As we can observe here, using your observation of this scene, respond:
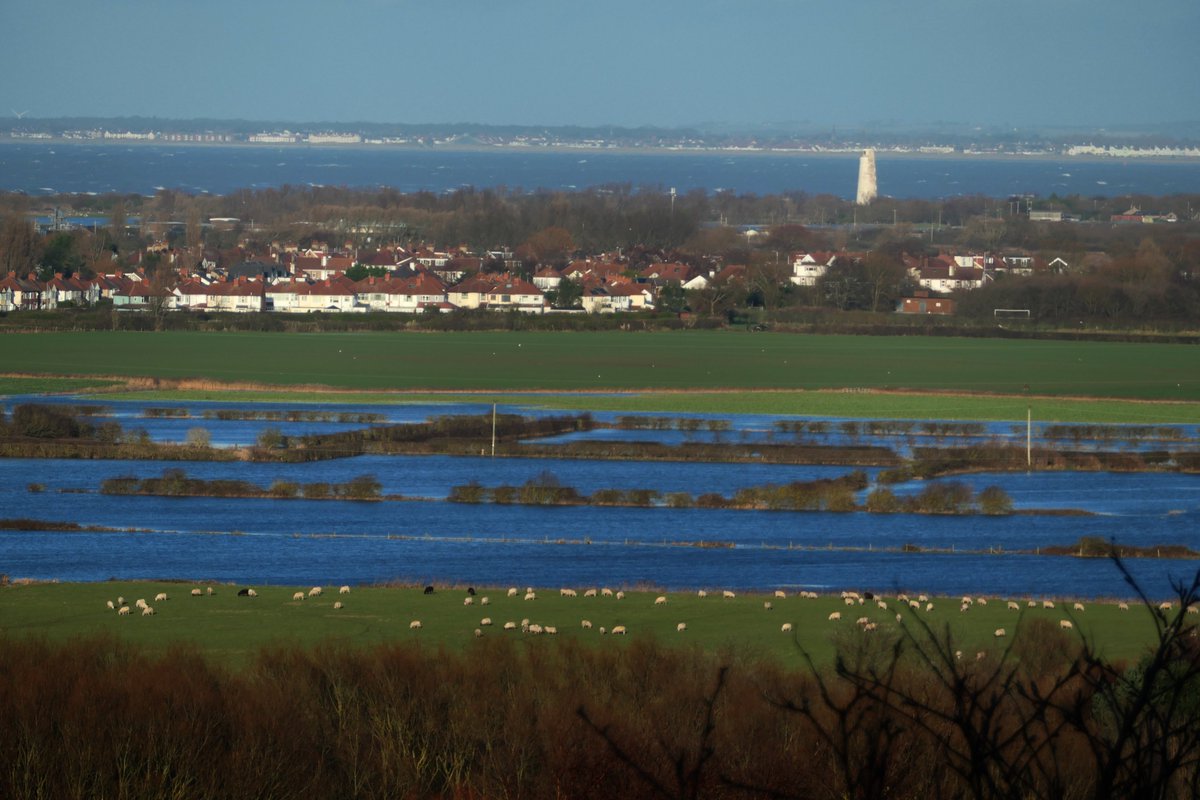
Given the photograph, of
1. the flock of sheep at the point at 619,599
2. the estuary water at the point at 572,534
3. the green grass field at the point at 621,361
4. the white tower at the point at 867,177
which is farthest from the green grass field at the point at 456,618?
the white tower at the point at 867,177

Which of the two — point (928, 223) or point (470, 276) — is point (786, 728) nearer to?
point (470, 276)

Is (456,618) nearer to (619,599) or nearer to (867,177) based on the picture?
(619,599)

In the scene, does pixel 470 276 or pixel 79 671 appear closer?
pixel 79 671

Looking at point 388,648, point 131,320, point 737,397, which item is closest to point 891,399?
point 737,397

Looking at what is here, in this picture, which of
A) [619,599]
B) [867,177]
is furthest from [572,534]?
[867,177]

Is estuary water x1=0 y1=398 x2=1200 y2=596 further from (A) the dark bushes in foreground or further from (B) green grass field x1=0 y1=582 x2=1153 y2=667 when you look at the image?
(A) the dark bushes in foreground

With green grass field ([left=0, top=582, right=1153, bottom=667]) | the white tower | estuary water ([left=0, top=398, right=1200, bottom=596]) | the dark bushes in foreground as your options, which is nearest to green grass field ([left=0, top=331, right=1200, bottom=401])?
estuary water ([left=0, top=398, right=1200, bottom=596])
